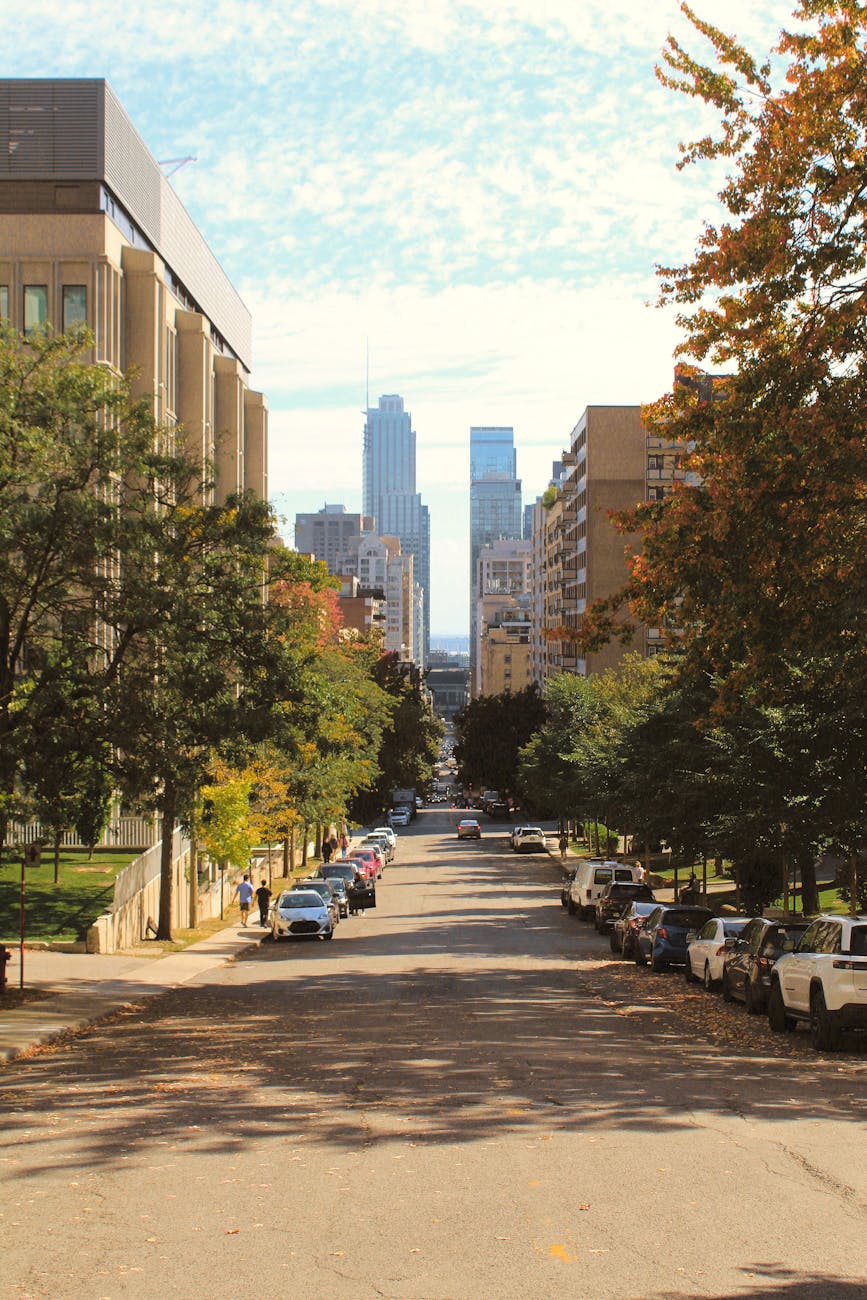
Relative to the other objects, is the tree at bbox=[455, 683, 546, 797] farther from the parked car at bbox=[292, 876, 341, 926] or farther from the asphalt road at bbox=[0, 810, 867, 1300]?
the asphalt road at bbox=[0, 810, 867, 1300]

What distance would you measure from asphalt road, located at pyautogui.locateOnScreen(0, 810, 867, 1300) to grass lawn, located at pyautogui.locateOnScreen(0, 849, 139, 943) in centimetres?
1189

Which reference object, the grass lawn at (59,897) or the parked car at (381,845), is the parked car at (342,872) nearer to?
the grass lawn at (59,897)

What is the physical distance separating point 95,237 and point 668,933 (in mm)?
28663

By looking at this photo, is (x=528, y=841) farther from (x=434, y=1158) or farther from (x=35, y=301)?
(x=434, y=1158)

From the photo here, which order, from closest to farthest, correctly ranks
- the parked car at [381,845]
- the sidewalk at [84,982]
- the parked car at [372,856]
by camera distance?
the sidewalk at [84,982] < the parked car at [372,856] < the parked car at [381,845]

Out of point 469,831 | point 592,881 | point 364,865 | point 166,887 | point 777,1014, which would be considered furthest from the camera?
point 469,831

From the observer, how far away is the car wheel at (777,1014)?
1772 centimetres

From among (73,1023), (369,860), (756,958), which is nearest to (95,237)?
(369,860)

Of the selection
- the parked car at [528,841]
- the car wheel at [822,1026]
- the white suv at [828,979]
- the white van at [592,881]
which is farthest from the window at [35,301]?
the parked car at [528,841]

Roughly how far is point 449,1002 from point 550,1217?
512 inches

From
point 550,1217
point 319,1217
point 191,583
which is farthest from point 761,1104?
point 191,583

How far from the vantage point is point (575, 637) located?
1994 centimetres

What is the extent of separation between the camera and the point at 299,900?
35969 mm

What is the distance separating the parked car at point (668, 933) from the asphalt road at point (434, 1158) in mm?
7375
